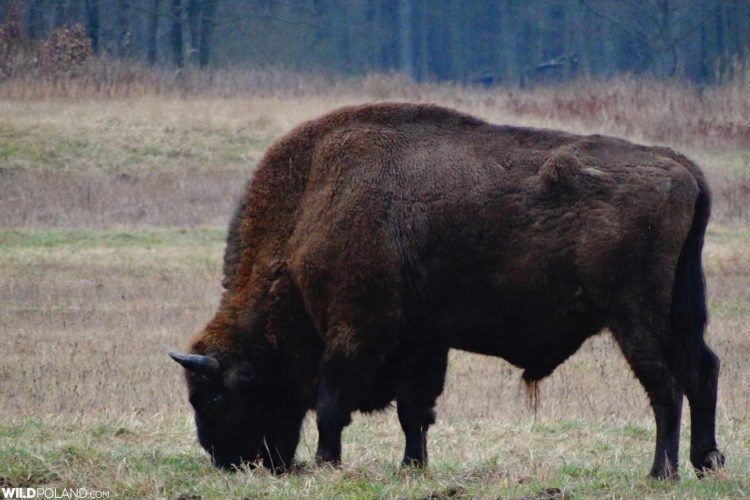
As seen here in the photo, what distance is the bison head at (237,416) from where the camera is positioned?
23.7ft

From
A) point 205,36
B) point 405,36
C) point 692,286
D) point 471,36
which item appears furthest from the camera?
point 471,36

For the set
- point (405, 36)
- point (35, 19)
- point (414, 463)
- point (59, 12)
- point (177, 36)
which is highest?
point (59, 12)

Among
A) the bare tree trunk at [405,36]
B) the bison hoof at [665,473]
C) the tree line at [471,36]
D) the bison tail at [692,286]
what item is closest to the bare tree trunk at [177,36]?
the tree line at [471,36]

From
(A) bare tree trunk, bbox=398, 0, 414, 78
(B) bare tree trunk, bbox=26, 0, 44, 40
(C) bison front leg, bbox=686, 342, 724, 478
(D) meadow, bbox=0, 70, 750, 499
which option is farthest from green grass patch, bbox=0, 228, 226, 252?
(A) bare tree trunk, bbox=398, 0, 414, 78

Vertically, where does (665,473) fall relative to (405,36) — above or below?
below

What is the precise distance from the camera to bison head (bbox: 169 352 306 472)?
7238mm

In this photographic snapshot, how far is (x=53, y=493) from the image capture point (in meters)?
6.27

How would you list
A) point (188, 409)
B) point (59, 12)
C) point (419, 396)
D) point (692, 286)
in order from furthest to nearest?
point (59, 12), point (188, 409), point (419, 396), point (692, 286)

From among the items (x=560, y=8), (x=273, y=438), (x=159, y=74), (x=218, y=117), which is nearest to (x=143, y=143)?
(x=218, y=117)

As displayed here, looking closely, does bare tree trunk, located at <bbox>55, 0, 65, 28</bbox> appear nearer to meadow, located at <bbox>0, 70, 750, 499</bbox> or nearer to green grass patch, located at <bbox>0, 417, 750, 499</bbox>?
meadow, located at <bbox>0, 70, 750, 499</bbox>

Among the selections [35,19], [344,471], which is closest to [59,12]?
[35,19]

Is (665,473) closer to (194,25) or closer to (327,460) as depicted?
(327,460)

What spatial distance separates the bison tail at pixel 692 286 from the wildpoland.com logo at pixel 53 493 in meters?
3.17

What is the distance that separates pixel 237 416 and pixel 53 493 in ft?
4.33
